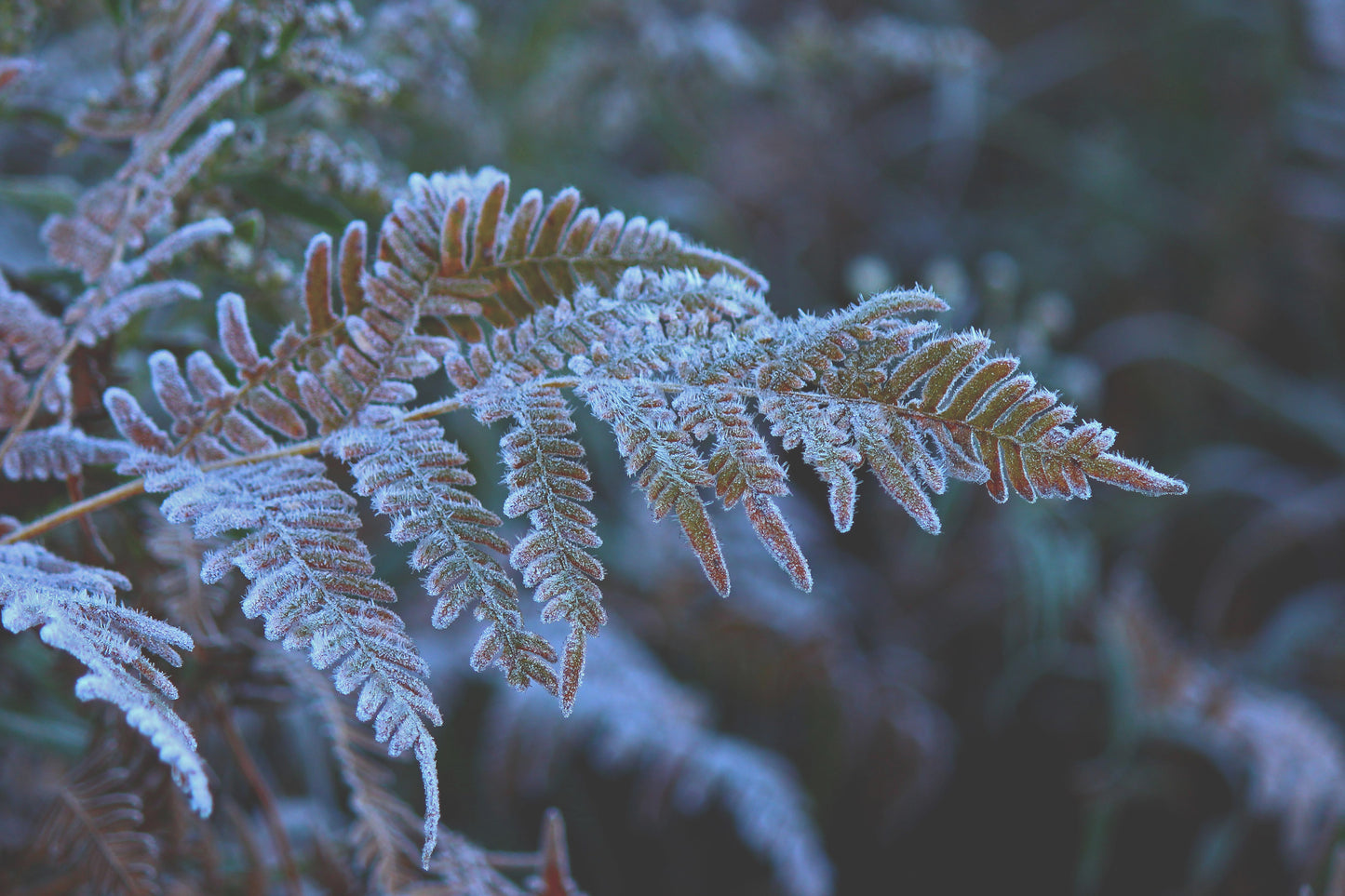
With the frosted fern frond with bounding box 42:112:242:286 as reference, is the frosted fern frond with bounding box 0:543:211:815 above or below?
below

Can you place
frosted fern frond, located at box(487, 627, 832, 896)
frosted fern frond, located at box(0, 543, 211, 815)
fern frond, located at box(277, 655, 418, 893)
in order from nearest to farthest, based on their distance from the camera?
frosted fern frond, located at box(0, 543, 211, 815), fern frond, located at box(277, 655, 418, 893), frosted fern frond, located at box(487, 627, 832, 896)

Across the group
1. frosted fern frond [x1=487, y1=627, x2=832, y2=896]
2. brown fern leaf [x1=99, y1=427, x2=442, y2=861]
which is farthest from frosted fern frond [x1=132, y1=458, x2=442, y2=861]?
frosted fern frond [x1=487, y1=627, x2=832, y2=896]

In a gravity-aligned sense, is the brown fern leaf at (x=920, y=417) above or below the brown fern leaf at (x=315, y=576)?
above

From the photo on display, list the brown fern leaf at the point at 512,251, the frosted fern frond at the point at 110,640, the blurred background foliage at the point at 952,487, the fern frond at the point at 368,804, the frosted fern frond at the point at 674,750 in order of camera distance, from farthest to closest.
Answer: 1. the frosted fern frond at the point at 674,750
2. the blurred background foliage at the point at 952,487
3. the fern frond at the point at 368,804
4. the brown fern leaf at the point at 512,251
5. the frosted fern frond at the point at 110,640

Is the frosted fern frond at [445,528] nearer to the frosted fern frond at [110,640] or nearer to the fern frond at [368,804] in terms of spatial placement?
the frosted fern frond at [110,640]

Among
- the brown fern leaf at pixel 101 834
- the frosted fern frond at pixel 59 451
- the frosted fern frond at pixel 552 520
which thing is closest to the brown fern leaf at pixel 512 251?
the frosted fern frond at pixel 552 520

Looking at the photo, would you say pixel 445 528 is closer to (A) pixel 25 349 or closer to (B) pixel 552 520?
(B) pixel 552 520

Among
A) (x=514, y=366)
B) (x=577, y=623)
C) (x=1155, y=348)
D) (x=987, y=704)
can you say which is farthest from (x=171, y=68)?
(x=1155, y=348)

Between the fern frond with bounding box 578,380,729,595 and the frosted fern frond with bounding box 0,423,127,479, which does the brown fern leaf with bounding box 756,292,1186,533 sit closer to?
the fern frond with bounding box 578,380,729,595
